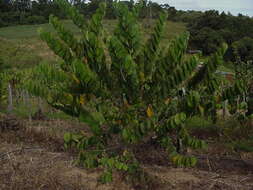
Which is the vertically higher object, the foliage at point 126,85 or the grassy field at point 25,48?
the foliage at point 126,85

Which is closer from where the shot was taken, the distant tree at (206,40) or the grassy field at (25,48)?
the distant tree at (206,40)

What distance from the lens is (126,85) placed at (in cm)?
370

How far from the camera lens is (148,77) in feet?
12.5

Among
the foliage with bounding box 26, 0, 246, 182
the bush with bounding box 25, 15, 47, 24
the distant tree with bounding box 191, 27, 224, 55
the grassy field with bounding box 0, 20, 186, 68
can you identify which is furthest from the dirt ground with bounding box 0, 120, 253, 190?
the bush with bounding box 25, 15, 47, 24

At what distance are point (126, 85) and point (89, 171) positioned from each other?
5.43 feet

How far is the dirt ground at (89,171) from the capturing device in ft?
14.4

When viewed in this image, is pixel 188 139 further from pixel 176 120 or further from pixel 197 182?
A: pixel 197 182

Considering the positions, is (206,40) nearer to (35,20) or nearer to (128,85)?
(128,85)

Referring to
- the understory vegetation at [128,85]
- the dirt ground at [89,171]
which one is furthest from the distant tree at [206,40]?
the understory vegetation at [128,85]

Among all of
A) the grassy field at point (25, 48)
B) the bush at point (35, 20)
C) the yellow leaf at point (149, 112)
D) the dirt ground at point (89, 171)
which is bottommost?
the grassy field at point (25, 48)

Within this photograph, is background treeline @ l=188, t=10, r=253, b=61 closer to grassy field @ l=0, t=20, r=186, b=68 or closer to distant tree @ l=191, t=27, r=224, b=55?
distant tree @ l=191, t=27, r=224, b=55

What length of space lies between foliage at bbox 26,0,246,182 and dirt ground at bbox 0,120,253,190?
0.80m

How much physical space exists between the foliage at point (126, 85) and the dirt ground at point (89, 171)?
80 centimetres

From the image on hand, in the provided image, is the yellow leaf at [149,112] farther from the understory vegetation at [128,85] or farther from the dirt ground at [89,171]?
the dirt ground at [89,171]
